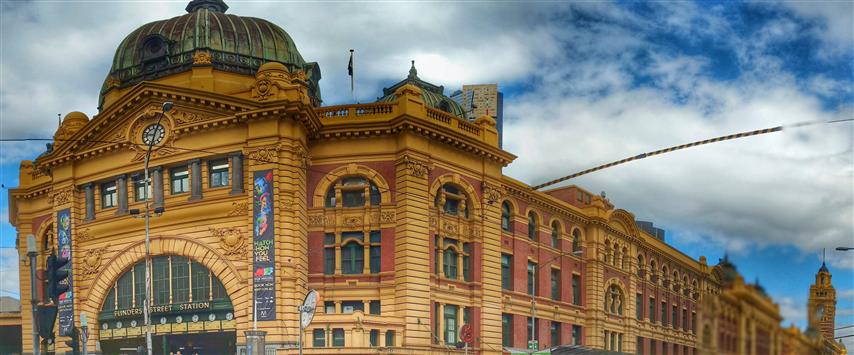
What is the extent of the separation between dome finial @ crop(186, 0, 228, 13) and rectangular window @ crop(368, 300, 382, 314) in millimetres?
27570

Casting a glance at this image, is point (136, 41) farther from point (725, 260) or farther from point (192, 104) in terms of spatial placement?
point (725, 260)

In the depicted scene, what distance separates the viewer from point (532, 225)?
63.0 meters

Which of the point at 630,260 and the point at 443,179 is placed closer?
the point at 443,179

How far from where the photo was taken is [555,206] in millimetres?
64812

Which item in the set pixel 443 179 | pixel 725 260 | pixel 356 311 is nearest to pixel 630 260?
pixel 443 179

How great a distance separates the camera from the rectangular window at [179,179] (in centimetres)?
5294

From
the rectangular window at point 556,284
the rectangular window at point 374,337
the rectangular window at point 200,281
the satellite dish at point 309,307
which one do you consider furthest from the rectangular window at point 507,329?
the satellite dish at point 309,307

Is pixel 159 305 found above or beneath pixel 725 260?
beneath

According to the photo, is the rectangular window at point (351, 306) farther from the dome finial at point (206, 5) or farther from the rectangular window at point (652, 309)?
the rectangular window at point (652, 309)

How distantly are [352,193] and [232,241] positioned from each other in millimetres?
6943

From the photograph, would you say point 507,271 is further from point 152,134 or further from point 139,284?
point 152,134

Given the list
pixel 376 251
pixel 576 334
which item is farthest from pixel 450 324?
pixel 576 334

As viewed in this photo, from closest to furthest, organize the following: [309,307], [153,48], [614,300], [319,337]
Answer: [309,307]
[319,337]
[153,48]
[614,300]

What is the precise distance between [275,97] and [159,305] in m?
13.2
